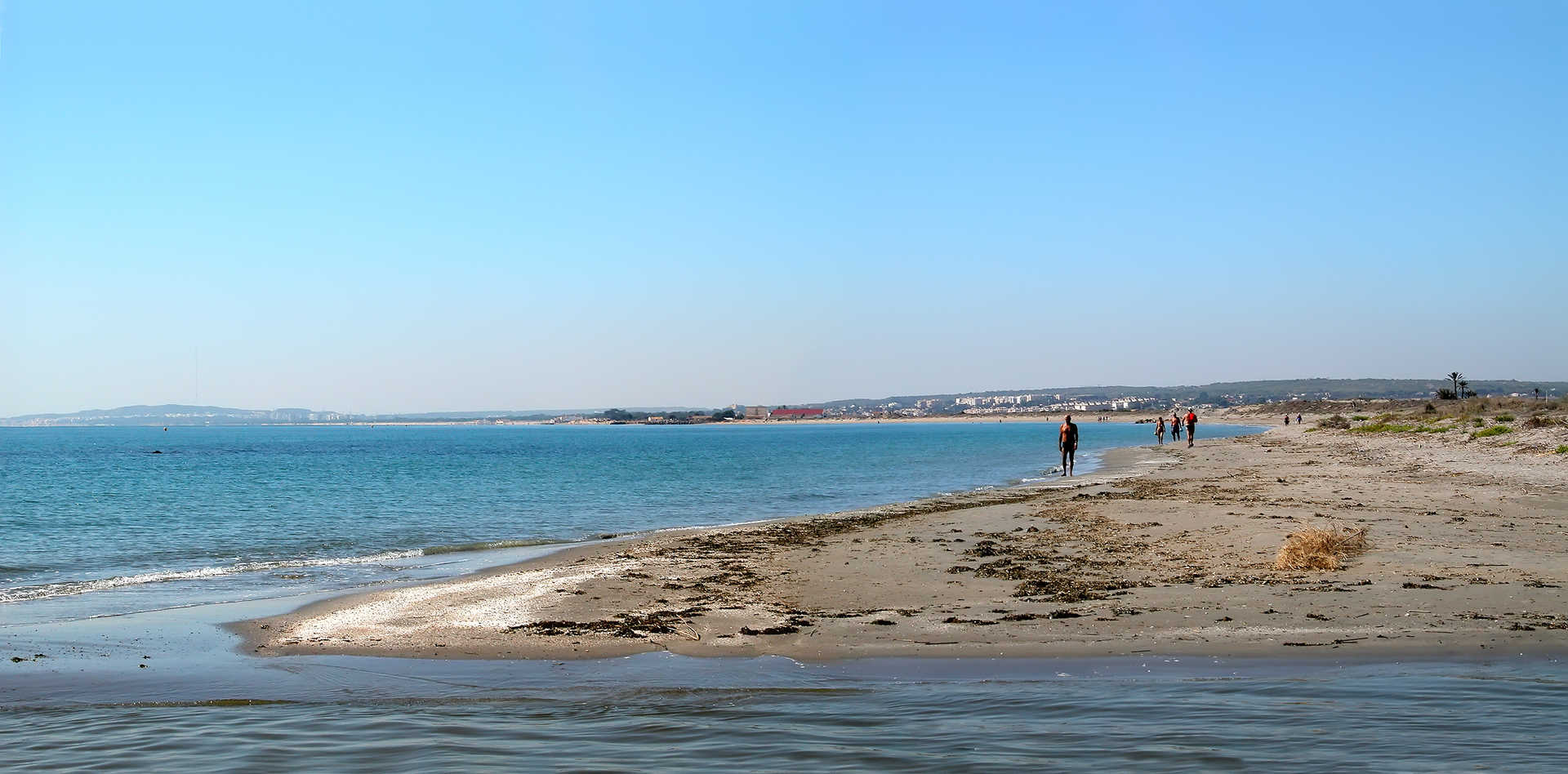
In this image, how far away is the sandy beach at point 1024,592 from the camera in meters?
9.77

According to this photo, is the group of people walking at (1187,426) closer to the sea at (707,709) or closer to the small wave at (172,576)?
the small wave at (172,576)

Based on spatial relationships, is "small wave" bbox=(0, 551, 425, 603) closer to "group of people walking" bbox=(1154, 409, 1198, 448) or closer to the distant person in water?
the distant person in water

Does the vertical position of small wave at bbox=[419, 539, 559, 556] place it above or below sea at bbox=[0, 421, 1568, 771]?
below

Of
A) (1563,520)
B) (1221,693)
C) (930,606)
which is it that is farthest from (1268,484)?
(1221,693)

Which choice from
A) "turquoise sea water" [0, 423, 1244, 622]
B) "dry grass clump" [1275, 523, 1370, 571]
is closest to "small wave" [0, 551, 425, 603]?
"turquoise sea water" [0, 423, 1244, 622]

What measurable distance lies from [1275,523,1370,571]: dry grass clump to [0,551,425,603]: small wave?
1488 cm

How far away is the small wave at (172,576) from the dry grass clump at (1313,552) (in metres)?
14.9

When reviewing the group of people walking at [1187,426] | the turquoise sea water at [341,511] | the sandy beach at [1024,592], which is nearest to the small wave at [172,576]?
the turquoise sea water at [341,511]

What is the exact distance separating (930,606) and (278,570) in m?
11.9

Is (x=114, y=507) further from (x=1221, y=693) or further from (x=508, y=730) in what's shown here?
(x=1221, y=693)

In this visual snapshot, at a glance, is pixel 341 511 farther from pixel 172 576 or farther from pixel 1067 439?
pixel 1067 439

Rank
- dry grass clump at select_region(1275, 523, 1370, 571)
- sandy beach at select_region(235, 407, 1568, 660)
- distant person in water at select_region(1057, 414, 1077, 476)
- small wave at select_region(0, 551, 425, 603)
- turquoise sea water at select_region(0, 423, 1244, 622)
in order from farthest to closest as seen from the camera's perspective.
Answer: distant person in water at select_region(1057, 414, 1077, 476) < turquoise sea water at select_region(0, 423, 1244, 622) < small wave at select_region(0, 551, 425, 603) < dry grass clump at select_region(1275, 523, 1370, 571) < sandy beach at select_region(235, 407, 1568, 660)

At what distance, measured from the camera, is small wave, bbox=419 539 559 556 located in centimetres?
2078

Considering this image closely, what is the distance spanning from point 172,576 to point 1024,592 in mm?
13795
